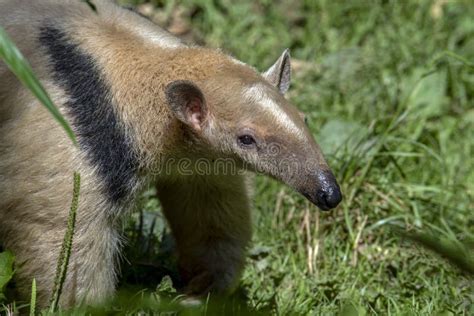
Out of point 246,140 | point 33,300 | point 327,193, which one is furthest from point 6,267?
point 327,193

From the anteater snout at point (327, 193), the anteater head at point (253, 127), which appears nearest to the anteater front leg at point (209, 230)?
the anteater head at point (253, 127)

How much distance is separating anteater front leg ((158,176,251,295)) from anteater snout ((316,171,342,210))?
3.75 feet

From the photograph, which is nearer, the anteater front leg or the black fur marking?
the black fur marking

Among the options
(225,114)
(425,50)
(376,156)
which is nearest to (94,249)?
(225,114)

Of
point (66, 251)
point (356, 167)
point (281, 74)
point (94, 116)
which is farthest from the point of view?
point (356, 167)

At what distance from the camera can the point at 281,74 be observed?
5781 mm

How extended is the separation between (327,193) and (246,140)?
1.91ft

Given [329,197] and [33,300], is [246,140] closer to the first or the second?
[329,197]

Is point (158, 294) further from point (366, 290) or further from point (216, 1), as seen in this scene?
point (216, 1)

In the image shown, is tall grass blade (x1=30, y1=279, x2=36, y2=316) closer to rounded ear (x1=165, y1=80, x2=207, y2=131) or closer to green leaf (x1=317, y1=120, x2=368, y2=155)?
rounded ear (x1=165, y1=80, x2=207, y2=131)

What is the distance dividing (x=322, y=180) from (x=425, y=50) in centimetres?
491

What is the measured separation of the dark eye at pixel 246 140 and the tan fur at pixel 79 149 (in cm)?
6

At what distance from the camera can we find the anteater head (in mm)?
5062

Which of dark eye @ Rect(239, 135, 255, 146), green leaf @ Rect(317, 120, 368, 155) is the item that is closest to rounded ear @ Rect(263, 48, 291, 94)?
dark eye @ Rect(239, 135, 255, 146)
